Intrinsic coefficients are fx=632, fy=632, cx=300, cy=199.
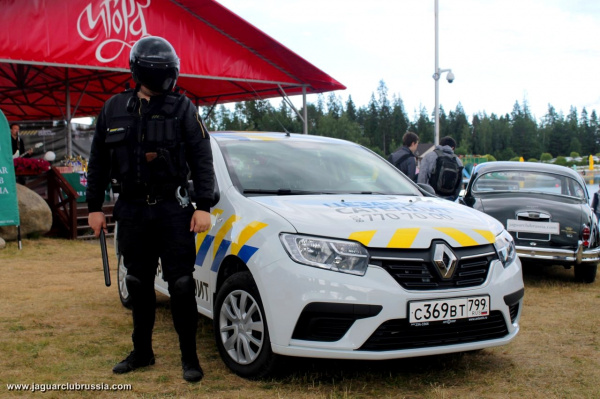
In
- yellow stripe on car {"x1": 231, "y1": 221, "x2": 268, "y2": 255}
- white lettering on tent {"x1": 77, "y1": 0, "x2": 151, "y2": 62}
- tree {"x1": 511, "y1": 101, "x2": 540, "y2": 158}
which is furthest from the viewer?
tree {"x1": 511, "y1": 101, "x2": 540, "y2": 158}

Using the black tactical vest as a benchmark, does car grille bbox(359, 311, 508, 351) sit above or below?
below

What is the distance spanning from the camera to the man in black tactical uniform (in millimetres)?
3602

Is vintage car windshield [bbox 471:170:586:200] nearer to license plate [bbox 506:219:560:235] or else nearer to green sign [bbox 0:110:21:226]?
license plate [bbox 506:219:560:235]

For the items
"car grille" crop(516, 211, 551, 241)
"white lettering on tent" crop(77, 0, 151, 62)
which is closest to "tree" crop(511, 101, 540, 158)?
"white lettering on tent" crop(77, 0, 151, 62)

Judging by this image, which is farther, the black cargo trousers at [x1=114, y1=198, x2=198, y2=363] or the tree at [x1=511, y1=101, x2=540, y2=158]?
the tree at [x1=511, y1=101, x2=540, y2=158]

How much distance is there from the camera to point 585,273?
7.51 m

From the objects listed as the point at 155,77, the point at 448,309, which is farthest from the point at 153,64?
the point at 448,309

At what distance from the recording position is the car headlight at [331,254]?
11.0 ft

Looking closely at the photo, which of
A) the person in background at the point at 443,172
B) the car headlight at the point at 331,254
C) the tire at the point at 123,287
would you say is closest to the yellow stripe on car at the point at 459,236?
the car headlight at the point at 331,254

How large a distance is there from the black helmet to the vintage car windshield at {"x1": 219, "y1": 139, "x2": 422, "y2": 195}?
0.91 meters

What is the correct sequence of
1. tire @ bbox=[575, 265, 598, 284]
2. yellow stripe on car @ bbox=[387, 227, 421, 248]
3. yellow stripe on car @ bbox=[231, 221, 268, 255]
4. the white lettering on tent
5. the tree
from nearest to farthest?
1. yellow stripe on car @ bbox=[387, 227, 421, 248]
2. yellow stripe on car @ bbox=[231, 221, 268, 255]
3. tire @ bbox=[575, 265, 598, 284]
4. the white lettering on tent
5. the tree

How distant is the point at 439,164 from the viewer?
8938 mm

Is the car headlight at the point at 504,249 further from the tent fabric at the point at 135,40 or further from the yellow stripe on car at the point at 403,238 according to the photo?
the tent fabric at the point at 135,40

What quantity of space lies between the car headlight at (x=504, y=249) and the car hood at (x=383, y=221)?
0.17 ft
